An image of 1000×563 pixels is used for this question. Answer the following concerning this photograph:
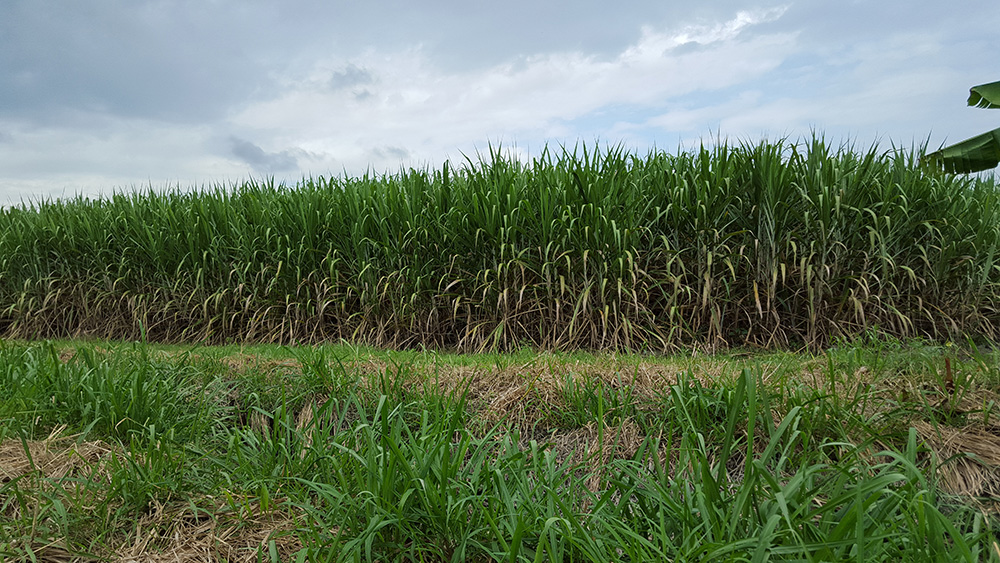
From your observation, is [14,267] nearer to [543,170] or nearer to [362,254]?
[362,254]

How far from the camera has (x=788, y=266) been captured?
16.8ft

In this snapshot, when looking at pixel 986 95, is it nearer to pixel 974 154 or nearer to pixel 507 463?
pixel 974 154

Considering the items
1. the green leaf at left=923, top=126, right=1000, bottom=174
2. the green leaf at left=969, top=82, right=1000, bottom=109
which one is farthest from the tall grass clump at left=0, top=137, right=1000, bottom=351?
the green leaf at left=969, top=82, right=1000, bottom=109

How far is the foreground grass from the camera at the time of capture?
1.76 m

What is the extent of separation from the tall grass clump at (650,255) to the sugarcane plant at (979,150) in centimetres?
237

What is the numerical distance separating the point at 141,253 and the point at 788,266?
754cm

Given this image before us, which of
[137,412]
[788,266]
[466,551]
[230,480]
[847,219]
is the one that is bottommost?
[466,551]

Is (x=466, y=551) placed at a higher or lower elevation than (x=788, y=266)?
lower

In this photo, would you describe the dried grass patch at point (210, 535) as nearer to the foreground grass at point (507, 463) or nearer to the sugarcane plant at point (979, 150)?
the foreground grass at point (507, 463)

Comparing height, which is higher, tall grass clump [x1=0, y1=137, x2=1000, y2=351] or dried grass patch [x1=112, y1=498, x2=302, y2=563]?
tall grass clump [x1=0, y1=137, x2=1000, y2=351]

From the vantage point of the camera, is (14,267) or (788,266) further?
(14,267)

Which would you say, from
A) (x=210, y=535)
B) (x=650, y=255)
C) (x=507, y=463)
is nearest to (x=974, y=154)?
(x=650, y=255)

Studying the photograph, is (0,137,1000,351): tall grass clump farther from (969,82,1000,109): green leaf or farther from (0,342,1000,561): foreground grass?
(969,82,1000,109): green leaf

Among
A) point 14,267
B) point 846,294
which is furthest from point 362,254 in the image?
point 14,267
